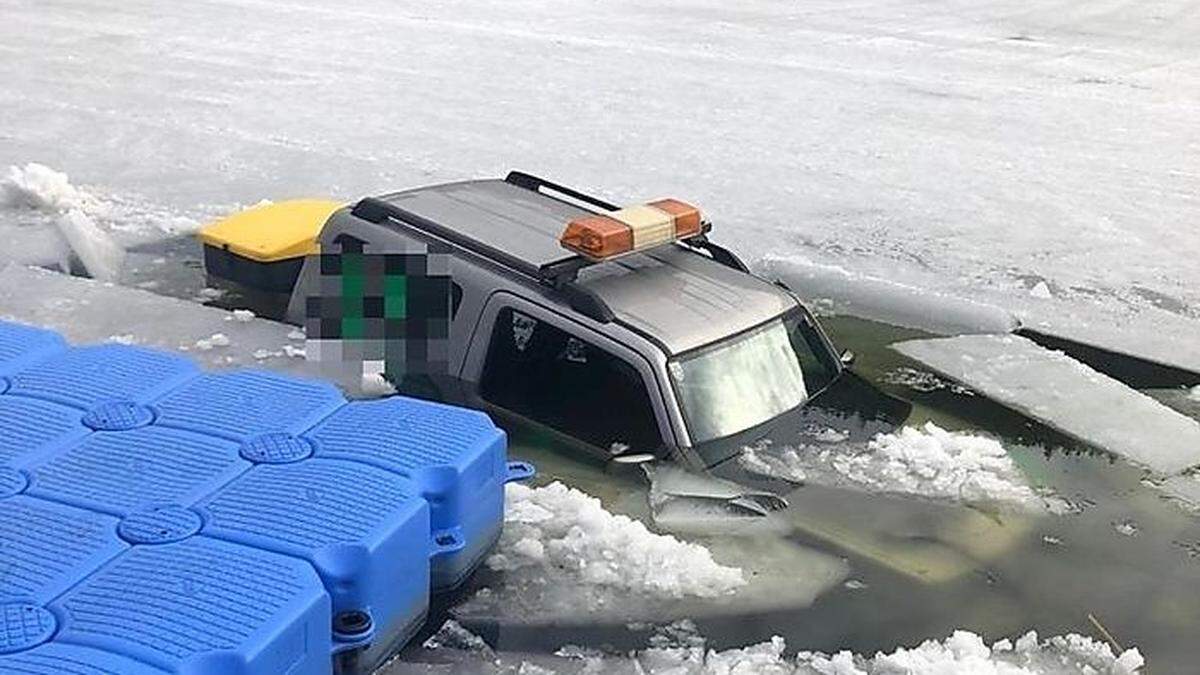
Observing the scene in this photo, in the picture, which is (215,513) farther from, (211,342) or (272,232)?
(272,232)

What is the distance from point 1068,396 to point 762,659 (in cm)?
250

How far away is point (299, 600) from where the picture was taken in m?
3.13

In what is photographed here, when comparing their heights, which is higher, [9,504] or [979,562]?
[9,504]

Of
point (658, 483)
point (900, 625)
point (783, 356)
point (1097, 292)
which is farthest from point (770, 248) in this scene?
point (900, 625)

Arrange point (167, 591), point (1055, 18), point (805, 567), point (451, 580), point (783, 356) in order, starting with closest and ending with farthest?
point (167, 591), point (451, 580), point (805, 567), point (783, 356), point (1055, 18)

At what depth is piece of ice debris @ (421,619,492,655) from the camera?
12.7ft

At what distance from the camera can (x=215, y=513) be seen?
11.4 ft

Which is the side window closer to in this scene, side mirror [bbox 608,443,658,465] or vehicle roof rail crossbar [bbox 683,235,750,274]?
side mirror [bbox 608,443,658,465]

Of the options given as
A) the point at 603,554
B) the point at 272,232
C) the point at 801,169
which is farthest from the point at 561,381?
the point at 801,169

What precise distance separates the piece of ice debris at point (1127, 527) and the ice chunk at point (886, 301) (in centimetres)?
185

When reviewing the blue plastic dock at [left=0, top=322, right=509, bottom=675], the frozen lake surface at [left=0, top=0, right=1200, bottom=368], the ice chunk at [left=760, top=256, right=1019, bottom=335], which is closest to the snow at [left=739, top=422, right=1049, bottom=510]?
the blue plastic dock at [left=0, top=322, right=509, bottom=675]

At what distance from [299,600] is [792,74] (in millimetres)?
9381

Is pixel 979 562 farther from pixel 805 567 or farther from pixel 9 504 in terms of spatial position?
pixel 9 504

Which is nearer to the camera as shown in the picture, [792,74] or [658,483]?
[658,483]
